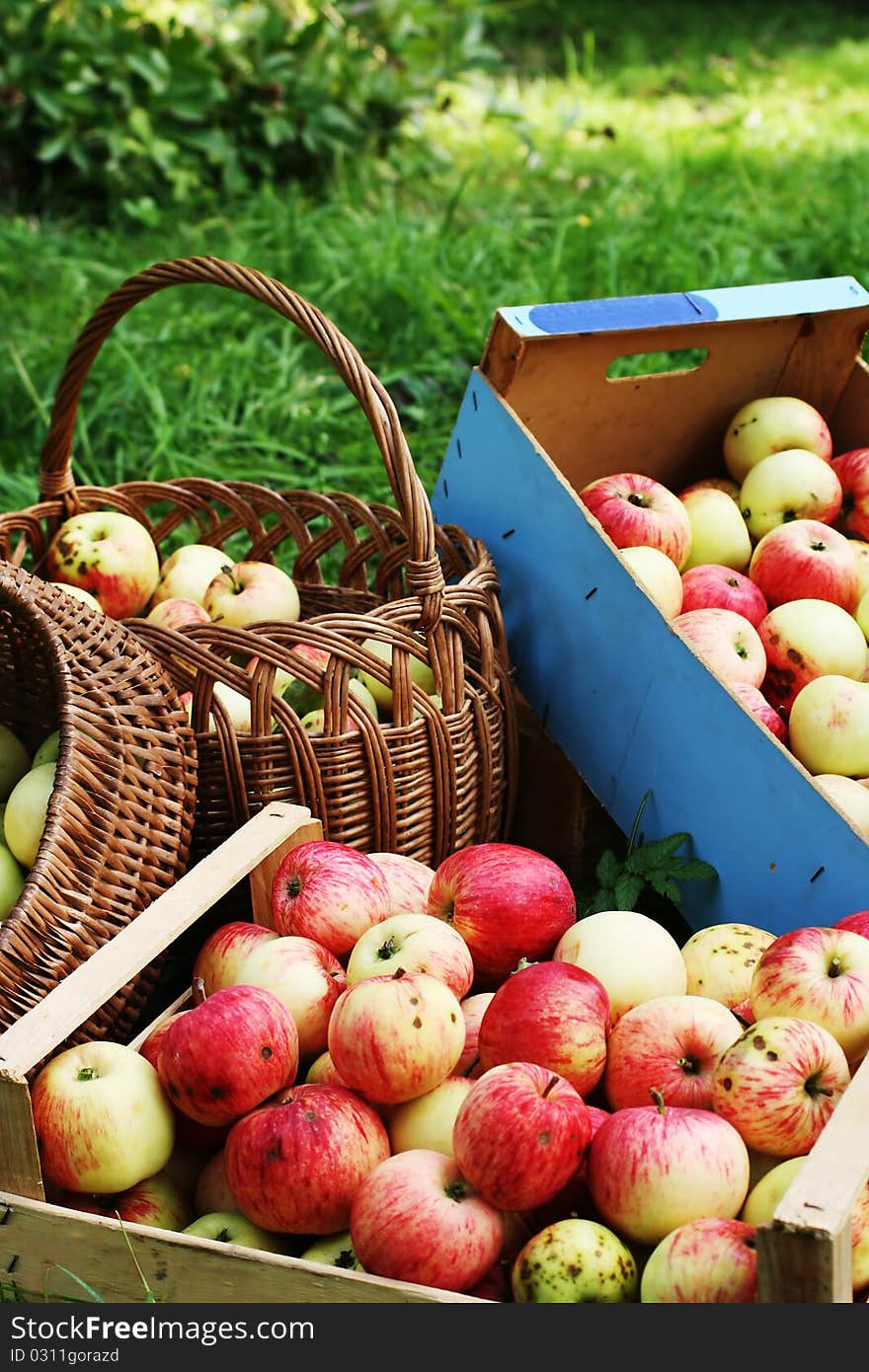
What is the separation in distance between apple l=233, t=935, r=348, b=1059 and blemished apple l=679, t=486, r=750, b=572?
1.12 meters

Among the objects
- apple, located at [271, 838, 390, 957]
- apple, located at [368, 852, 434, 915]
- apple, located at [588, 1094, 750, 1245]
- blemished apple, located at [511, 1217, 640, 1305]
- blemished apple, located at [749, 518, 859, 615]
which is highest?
blemished apple, located at [749, 518, 859, 615]

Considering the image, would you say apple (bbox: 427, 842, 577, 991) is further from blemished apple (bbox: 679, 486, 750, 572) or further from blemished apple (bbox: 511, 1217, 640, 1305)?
blemished apple (bbox: 679, 486, 750, 572)

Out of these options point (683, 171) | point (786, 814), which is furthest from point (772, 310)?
point (683, 171)

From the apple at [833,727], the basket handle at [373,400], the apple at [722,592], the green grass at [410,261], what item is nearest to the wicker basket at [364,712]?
the basket handle at [373,400]

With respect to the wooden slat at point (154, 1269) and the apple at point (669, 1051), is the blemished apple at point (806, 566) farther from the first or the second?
the wooden slat at point (154, 1269)

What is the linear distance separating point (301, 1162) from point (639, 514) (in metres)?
1.29

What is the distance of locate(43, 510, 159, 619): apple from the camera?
2.40 m

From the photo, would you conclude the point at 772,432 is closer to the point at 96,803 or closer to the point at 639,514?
the point at 639,514

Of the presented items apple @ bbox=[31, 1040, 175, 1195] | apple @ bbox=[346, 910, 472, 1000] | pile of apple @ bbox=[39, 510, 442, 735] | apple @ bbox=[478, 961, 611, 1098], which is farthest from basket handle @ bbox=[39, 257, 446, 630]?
apple @ bbox=[31, 1040, 175, 1195]

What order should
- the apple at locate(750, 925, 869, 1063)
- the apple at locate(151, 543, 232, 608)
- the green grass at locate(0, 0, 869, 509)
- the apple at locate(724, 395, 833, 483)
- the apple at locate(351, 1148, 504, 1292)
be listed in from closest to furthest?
the apple at locate(351, 1148, 504, 1292) < the apple at locate(750, 925, 869, 1063) < the apple at locate(151, 543, 232, 608) < the apple at locate(724, 395, 833, 483) < the green grass at locate(0, 0, 869, 509)

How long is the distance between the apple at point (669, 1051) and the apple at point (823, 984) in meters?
0.03

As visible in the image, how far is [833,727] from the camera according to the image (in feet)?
6.75

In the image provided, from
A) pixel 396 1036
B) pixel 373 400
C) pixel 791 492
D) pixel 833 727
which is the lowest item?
pixel 396 1036

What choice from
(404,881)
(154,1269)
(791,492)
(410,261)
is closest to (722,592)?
(791,492)
